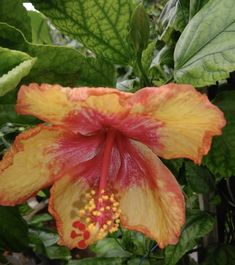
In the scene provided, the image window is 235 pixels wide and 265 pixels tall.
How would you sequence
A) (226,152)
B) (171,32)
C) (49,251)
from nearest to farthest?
(226,152) < (171,32) < (49,251)

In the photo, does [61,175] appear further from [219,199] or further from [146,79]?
[219,199]

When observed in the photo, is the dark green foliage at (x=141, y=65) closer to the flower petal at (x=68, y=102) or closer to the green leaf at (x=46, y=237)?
the flower petal at (x=68, y=102)

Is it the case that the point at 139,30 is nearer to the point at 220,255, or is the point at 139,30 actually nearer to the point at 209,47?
the point at 209,47

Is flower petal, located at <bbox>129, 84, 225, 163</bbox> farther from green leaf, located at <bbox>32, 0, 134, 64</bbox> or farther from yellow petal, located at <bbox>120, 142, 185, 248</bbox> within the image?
green leaf, located at <bbox>32, 0, 134, 64</bbox>

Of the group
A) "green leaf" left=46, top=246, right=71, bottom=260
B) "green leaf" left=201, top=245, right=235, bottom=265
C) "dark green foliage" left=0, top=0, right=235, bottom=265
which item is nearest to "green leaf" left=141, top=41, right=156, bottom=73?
"dark green foliage" left=0, top=0, right=235, bottom=265

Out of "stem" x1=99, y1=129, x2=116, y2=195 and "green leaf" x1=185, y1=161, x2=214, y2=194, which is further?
"green leaf" x1=185, y1=161, x2=214, y2=194

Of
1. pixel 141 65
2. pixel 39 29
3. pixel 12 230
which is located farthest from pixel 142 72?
pixel 39 29

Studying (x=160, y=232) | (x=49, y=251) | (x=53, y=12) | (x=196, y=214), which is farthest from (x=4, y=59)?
(x=49, y=251)

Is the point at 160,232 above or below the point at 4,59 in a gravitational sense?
below
